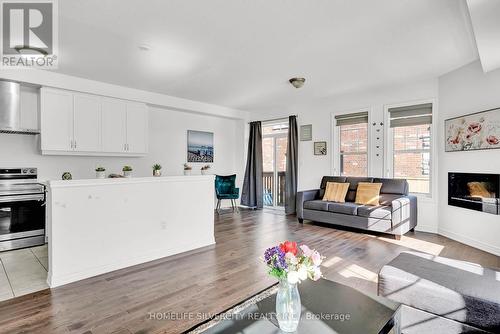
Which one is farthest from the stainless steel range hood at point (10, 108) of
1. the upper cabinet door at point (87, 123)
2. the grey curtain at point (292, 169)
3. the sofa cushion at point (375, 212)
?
the sofa cushion at point (375, 212)

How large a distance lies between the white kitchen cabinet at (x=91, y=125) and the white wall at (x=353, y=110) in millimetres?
3168

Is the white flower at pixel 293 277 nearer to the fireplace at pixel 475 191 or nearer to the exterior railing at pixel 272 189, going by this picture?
the fireplace at pixel 475 191

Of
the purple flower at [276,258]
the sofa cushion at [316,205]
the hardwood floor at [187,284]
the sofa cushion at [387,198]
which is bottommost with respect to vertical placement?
the hardwood floor at [187,284]

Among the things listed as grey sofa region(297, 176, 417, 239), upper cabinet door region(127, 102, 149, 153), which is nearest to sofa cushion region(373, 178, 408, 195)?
grey sofa region(297, 176, 417, 239)

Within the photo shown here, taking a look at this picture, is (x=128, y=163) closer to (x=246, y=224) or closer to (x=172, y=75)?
(x=172, y=75)

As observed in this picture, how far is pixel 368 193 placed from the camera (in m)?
4.81

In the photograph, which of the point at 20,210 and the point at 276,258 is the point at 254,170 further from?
the point at 276,258

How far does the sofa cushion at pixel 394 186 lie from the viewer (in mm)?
4680

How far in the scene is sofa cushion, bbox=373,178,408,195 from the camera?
468 centimetres

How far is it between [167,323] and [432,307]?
181 cm

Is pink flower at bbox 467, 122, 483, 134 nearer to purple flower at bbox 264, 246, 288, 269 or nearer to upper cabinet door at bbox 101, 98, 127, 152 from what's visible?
purple flower at bbox 264, 246, 288, 269

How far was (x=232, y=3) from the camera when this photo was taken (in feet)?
7.88

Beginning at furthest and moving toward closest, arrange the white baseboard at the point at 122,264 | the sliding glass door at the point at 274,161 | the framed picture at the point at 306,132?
the sliding glass door at the point at 274,161 < the framed picture at the point at 306,132 < the white baseboard at the point at 122,264

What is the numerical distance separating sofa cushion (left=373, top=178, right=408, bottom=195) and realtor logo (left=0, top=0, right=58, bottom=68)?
510cm
